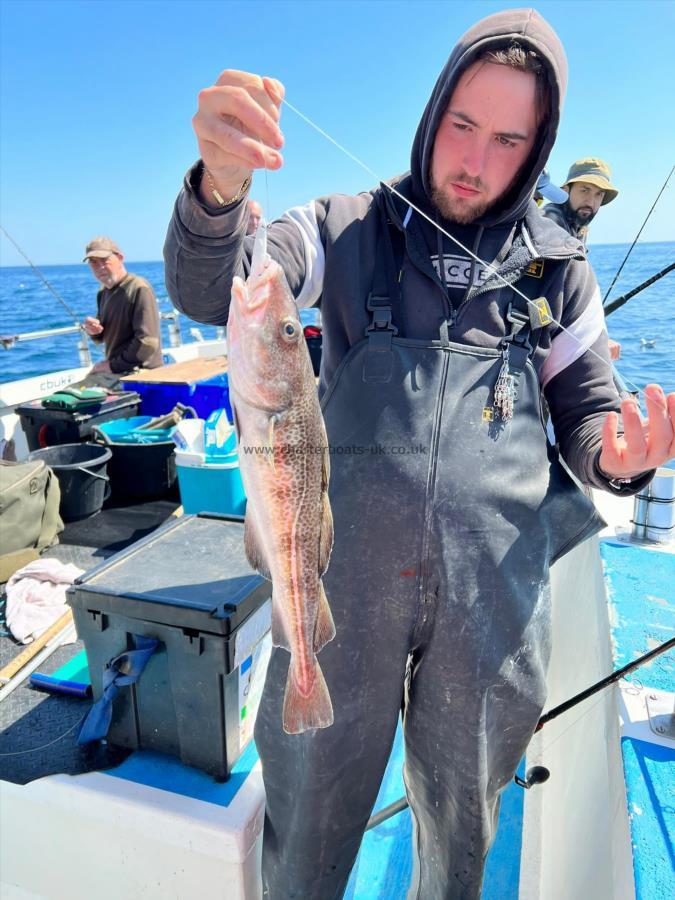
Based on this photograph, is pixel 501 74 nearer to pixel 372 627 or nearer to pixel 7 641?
pixel 372 627

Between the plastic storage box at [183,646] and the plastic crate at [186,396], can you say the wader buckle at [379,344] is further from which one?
the plastic crate at [186,396]

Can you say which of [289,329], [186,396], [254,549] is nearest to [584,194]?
[186,396]

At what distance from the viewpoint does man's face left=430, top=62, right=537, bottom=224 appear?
6.25 feet

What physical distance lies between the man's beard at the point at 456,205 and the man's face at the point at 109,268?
667 centimetres

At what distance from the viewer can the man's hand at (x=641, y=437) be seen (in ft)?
5.70

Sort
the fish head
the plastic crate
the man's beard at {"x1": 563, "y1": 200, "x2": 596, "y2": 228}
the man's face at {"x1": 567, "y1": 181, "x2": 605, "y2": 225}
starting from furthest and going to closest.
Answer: the plastic crate → the man's face at {"x1": 567, "y1": 181, "x2": 605, "y2": 225} → the man's beard at {"x1": 563, "y1": 200, "x2": 596, "y2": 228} → the fish head

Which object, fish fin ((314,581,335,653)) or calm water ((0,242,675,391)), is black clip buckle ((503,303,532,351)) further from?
calm water ((0,242,675,391))

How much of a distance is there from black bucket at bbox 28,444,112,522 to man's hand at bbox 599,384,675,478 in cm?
476


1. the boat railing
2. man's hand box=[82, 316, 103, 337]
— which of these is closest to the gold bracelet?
man's hand box=[82, 316, 103, 337]

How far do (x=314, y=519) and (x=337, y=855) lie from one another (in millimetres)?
1312

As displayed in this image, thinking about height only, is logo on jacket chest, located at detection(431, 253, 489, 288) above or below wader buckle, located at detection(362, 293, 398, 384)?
above

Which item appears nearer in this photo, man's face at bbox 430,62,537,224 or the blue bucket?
man's face at bbox 430,62,537,224

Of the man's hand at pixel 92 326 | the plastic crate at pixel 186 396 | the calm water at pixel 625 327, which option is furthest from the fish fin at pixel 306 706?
the man's hand at pixel 92 326

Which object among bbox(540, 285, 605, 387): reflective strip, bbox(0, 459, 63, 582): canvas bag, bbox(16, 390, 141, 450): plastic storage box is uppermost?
bbox(540, 285, 605, 387): reflective strip
